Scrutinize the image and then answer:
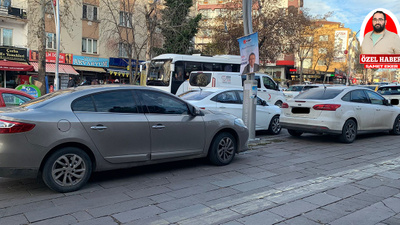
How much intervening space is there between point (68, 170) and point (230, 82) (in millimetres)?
12270

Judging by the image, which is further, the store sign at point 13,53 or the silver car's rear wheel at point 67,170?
the store sign at point 13,53

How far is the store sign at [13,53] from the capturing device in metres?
25.2

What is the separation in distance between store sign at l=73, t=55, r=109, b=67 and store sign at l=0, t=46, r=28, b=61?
13.9 feet

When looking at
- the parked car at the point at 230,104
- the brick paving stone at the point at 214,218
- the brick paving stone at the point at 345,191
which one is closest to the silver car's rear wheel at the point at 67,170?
the brick paving stone at the point at 214,218

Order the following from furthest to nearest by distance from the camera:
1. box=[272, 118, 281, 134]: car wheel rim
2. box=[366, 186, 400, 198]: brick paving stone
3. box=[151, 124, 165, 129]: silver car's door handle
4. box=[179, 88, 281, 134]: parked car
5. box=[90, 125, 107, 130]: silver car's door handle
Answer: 1. box=[272, 118, 281, 134]: car wheel rim
2. box=[179, 88, 281, 134]: parked car
3. box=[151, 124, 165, 129]: silver car's door handle
4. box=[366, 186, 400, 198]: brick paving stone
5. box=[90, 125, 107, 130]: silver car's door handle

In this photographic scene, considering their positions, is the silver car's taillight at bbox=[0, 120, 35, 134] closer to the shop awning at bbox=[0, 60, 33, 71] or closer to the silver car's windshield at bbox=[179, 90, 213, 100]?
the silver car's windshield at bbox=[179, 90, 213, 100]

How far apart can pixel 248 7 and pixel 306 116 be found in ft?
11.1

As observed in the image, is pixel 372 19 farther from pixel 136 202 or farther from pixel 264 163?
pixel 136 202

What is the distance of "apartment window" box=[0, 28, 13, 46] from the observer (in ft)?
85.2

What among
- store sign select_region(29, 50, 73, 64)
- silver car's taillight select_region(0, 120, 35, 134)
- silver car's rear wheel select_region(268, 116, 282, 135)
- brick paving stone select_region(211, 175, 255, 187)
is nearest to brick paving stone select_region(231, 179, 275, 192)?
brick paving stone select_region(211, 175, 255, 187)

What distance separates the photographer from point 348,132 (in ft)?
30.7

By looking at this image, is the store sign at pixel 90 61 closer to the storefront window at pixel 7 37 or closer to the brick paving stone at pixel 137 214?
the storefront window at pixel 7 37

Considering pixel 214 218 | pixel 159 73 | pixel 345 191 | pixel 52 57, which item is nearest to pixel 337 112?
pixel 345 191

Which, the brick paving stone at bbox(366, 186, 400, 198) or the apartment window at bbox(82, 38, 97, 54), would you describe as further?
the apartment window at bbox(82, 38, 97, 54)
